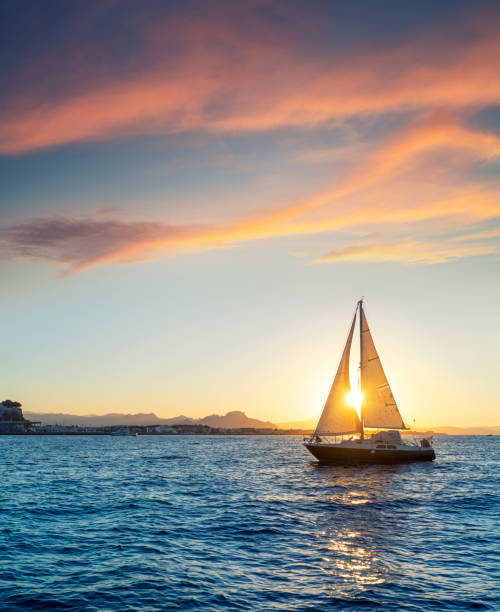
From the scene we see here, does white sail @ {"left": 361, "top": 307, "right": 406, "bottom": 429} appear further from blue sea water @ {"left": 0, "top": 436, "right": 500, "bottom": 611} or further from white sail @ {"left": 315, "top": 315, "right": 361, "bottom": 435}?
blue sea water @ {"left": 0, "top": 436, "right": 500, "bottom": 611}

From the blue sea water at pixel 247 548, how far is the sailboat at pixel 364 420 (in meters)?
16.1

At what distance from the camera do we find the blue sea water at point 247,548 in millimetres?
17969

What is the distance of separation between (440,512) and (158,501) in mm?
21293

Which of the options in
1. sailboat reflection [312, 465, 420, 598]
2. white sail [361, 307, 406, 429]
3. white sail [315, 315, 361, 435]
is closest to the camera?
sailboat reflection [312, 465, 420, 598]

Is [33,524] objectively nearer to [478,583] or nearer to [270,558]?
[270,558]

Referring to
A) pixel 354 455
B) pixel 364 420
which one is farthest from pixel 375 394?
pixel 354 455

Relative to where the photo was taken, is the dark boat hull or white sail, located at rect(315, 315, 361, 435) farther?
white sail, located at rect(315, 315, 361, 435)

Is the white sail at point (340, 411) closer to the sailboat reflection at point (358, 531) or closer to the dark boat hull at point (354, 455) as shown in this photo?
the dark boat hull at point (354, 455)

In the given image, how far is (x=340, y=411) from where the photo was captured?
6681cm

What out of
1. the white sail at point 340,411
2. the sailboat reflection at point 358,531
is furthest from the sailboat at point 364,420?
the sailboat reflection at point 358,531

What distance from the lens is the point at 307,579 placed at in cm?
1991

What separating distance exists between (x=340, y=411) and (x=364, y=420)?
4.00 meters

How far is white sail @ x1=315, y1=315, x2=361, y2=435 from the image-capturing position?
66188 mm

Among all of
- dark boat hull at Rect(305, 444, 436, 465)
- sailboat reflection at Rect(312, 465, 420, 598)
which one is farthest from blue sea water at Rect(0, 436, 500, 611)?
dark boat hull at Rect(305, 444, 436, 465)
